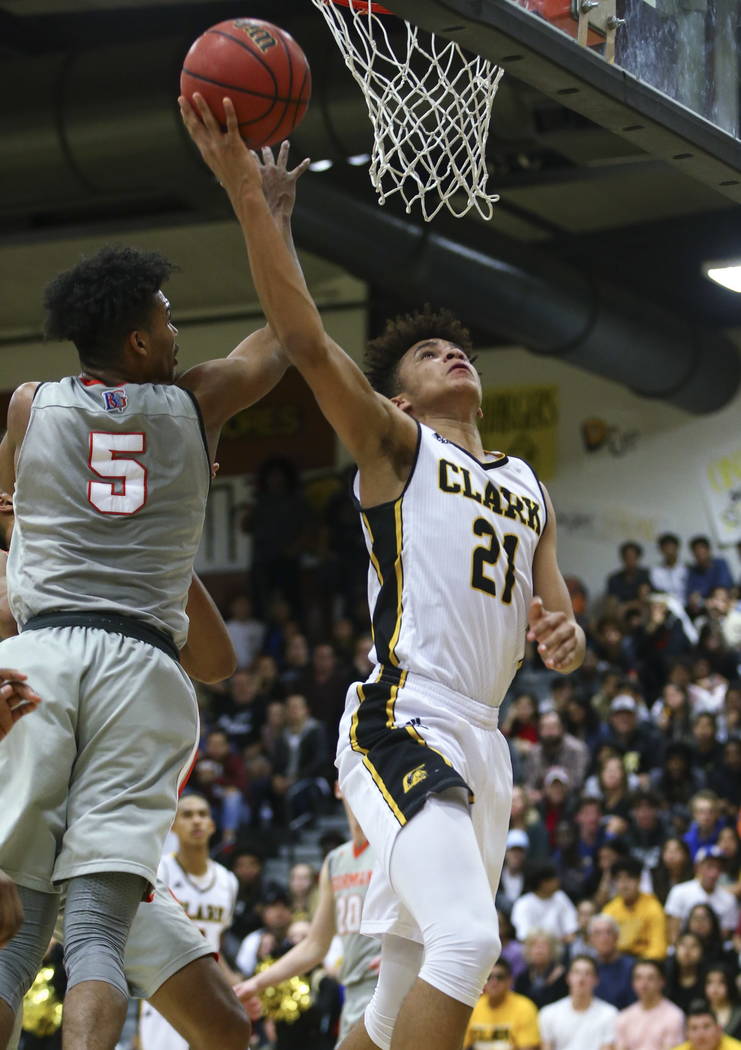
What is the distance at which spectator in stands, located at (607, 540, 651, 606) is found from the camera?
60.5 feet

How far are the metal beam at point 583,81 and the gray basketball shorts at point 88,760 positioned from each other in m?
1.94

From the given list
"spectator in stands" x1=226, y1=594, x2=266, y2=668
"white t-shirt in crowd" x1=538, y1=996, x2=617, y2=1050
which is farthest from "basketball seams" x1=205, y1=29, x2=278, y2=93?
"spectator in stands" x1=226, y1=594, x2=266, y2=668

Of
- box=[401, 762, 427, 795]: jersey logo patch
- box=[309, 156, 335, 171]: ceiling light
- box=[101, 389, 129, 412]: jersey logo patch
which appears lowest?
box=[401, 762, 427, 795]: jersey logo patch

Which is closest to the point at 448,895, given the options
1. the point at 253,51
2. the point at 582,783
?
the point at 253,51

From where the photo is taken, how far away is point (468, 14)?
452cm

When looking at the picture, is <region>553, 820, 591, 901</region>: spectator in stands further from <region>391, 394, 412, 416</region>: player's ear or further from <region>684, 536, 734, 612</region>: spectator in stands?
<region>391, 394, 412, 416</region>: player's ear

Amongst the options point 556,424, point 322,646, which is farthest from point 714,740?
point 556,424

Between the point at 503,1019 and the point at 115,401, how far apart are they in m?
8.31

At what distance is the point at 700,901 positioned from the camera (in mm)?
11922

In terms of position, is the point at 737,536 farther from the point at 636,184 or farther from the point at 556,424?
the point at 636,184

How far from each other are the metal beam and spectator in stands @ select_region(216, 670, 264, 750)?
1234 centimetres

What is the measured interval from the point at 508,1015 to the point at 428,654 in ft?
25.0

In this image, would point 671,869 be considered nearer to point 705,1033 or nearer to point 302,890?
point 705,1033

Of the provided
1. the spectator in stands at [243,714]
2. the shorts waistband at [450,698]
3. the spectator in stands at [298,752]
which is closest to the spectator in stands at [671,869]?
the spectator in stands at [298,752]
